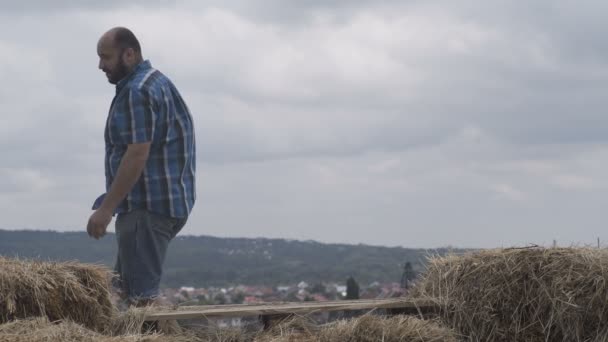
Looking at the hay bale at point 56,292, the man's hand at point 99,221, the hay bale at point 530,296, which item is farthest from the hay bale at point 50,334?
the hay bale at point 530,296

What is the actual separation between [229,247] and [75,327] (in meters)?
81.8

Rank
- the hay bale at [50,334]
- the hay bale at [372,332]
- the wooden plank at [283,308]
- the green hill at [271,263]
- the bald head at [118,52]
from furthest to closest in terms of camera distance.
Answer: the green hill at [271,263]
the bald head at [118,52]
the wooden plank at [283,308]
the hay bale at [372,332]
the hay bale at [50,334]

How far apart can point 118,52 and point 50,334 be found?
8.58 ft

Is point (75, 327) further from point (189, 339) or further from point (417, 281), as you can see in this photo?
point (417, 281)

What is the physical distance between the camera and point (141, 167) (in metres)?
6.59

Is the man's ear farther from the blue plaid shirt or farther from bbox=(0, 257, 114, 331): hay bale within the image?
bbox=(0, 257, 114, 331): hay bale

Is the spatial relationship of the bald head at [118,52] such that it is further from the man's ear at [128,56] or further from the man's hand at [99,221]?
the man's hand at [99,221]

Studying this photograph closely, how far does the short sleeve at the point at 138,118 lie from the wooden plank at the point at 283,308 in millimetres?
1149

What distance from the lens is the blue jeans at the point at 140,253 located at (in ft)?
22.1

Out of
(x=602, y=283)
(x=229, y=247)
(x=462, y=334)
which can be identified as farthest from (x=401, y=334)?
(x=229, y=247)

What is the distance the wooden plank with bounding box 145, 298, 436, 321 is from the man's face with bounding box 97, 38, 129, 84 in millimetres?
1662

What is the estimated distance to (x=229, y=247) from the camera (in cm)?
8669

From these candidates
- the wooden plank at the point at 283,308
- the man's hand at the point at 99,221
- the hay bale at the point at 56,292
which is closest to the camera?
the hay bale at the point at 56,292

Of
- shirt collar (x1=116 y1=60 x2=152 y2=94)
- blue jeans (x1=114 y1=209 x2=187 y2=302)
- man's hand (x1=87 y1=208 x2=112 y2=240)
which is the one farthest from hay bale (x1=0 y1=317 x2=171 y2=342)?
shirt collar (x1=116 y1=60 x2=152 y2=94)
